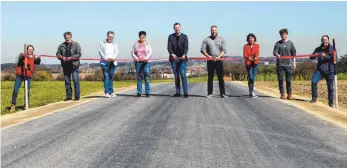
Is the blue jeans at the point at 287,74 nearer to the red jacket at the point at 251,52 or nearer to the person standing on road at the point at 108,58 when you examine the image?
the red jacket at the point at 251,52

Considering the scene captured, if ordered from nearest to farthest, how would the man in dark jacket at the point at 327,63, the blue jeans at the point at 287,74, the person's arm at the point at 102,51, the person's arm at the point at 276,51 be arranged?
the man in dark jacket at the point at 327,63, the person's arm at the point at 276,51, the blue jeans at the point at 287,74, the person's arm at the point at 102,51

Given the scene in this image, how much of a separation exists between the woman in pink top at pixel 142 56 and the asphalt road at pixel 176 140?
4.12 metres

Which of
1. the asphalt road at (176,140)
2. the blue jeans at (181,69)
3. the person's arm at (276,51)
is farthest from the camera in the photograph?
the blue jeans at (181,69)

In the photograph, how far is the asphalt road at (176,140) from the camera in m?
5.38

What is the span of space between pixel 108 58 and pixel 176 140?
8097 mm

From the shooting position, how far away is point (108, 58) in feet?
46.6

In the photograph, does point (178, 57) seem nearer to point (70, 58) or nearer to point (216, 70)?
point (216, 70)

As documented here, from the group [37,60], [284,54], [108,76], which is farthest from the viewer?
[108,76]

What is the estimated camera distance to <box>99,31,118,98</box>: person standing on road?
14203 millimetres

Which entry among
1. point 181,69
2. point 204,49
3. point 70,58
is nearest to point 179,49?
point 181,69

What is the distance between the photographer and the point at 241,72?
46.2 meters

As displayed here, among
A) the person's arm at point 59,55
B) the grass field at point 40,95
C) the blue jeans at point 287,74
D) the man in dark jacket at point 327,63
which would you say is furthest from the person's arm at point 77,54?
the man in dark jacket at point 327,63

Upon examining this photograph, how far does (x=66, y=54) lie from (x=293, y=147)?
9.21 m

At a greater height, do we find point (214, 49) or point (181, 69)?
point (214, 49)
